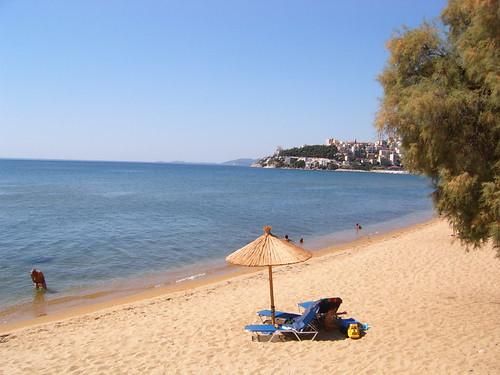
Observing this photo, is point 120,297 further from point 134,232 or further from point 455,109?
point 134,232

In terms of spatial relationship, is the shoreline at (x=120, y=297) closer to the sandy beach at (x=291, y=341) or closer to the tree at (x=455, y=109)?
the sandy beach at (x=291, y=341)

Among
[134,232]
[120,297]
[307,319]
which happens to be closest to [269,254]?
[307,319]

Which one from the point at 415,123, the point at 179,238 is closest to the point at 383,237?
the point at 179,238

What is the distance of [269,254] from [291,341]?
1905 millimetres

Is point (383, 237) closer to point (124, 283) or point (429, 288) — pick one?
point (429, 288)

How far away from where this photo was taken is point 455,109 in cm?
688

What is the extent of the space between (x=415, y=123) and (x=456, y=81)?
1.03 meters

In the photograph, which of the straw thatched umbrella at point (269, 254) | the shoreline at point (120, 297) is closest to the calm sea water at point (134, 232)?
the shoreline at point (120, 297)

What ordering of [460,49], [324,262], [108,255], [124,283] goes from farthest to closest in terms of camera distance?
[108,255]
[324,262]
[124,283]
[460,49]

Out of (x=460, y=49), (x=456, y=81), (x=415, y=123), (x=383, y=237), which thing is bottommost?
(x=383, y=237)

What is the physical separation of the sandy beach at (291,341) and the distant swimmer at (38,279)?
3.09 meters

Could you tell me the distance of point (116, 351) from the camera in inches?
348

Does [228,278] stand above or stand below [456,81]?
below

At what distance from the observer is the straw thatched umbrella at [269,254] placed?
8.91m
